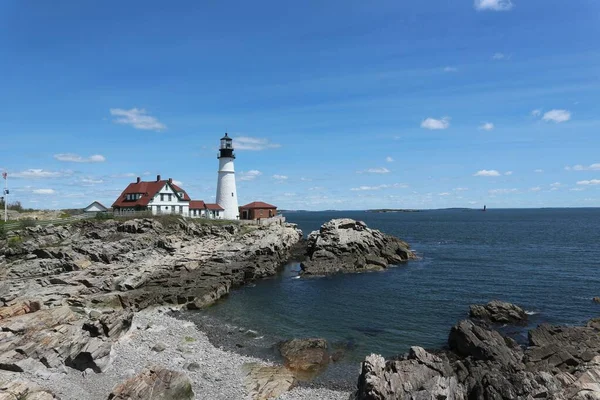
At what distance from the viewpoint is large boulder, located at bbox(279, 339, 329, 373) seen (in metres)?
22.0

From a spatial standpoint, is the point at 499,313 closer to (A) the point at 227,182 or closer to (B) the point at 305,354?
(B) the point at 305,354

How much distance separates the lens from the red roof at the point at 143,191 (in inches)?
2557

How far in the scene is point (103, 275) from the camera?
36.4 metres

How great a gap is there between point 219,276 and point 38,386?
77.5ft

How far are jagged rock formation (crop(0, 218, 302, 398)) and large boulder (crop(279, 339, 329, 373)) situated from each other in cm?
924

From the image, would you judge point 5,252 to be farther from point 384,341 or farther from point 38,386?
Result: point 384,341

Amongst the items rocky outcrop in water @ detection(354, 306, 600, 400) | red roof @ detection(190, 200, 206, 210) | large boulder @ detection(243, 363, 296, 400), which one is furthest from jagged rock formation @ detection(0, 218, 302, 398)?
rocky outcrop in water @ detection(354, 306, 600, 400)

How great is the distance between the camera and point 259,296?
37.5 m

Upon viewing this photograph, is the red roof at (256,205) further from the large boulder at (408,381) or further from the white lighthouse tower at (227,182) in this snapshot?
the large boulder at (408,381)

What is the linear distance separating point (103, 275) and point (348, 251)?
2892cm

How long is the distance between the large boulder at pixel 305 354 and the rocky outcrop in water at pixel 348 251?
76.6 ft

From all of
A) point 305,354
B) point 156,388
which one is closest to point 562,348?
point 305,354

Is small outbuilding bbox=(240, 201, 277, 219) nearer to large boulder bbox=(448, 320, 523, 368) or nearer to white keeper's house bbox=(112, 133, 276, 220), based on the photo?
white keeper's house bbox=(112, 133, 276, 220)

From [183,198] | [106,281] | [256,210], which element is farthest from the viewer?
[256,210]
